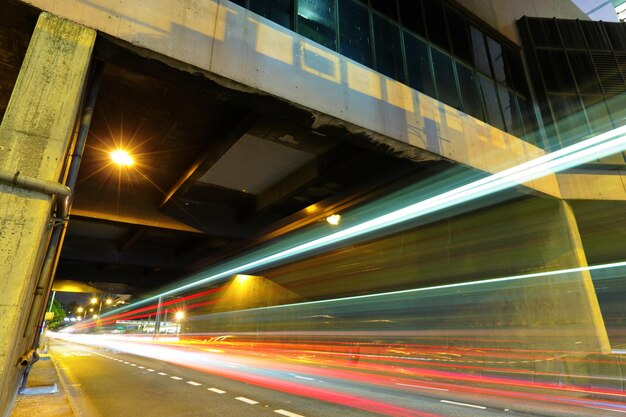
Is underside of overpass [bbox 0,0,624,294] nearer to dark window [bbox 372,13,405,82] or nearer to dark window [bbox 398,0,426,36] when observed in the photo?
dark window [bbox 372,13,405,82]

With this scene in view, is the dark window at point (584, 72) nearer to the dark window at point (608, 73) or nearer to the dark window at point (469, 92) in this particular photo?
the dark window at point (608, 73)

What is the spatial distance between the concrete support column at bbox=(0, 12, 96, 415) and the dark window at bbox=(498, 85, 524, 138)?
13.9m

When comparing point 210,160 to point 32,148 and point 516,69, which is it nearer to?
point 32,148

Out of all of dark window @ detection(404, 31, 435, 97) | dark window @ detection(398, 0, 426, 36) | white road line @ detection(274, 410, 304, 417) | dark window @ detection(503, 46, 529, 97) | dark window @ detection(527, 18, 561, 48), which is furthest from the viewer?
dark window @ detection(527, 18, 561, 48)

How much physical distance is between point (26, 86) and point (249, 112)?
4480 mm

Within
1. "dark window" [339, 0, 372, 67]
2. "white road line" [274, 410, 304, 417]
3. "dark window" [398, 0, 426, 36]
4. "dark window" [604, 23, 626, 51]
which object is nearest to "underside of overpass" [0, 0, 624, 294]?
"dark window" [339, 0, 372, 67]

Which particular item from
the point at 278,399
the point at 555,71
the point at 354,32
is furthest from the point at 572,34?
the point at 278,399

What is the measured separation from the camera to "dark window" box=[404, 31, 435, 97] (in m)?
11.1

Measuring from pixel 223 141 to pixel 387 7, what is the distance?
285 inches

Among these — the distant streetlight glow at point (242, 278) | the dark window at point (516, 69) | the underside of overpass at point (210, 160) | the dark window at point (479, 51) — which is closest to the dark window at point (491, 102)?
the dark window at point (479, 51)

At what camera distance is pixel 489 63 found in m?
14.4

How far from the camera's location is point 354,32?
33.5 feet

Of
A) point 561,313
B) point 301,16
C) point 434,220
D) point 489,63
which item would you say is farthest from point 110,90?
point 561,313

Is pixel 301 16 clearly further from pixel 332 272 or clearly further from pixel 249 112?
pixel 332 272
